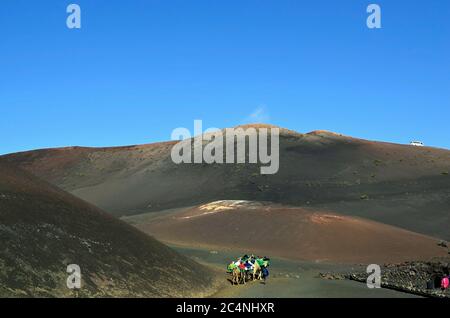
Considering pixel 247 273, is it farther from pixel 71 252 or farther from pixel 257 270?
pixel 71 252

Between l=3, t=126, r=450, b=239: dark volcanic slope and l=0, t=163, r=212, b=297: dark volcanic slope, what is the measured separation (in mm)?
41417

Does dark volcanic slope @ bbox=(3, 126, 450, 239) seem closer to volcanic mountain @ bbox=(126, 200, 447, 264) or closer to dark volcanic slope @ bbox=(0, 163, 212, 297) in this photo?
volcanic mountain @ bbox=(126, 200, 447, 264)

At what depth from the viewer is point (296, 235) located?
5050cm

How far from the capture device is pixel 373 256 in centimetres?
4525

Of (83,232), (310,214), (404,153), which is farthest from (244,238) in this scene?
(404,153)

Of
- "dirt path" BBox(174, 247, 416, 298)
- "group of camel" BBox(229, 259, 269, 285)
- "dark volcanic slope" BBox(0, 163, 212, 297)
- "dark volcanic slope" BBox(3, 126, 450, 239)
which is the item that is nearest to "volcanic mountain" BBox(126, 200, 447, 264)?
"dirt path" BBox(174, 247, 416, 298)

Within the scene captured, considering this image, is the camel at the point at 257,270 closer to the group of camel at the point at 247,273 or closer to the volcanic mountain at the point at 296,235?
the group of camel at the point at 247,273

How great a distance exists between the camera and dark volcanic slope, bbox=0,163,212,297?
17.8 m

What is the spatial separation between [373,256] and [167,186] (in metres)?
50.2

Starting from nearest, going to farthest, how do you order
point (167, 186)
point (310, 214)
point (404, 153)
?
point (310, 214), point (167, 186), point (404, 153)

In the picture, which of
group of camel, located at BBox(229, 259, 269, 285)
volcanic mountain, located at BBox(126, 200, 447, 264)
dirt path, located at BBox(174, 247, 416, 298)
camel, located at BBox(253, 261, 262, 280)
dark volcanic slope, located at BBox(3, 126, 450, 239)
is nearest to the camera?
dirt path, located at BBox(174, 247, 416, 298)

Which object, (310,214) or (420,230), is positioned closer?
(310,214)

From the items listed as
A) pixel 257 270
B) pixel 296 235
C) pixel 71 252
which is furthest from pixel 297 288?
pixel 296 235
